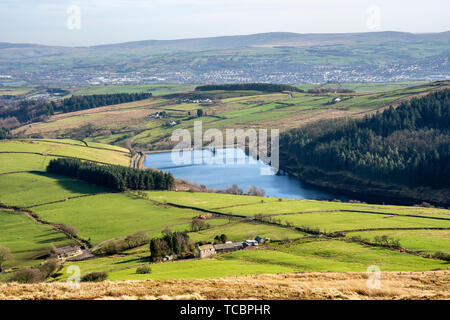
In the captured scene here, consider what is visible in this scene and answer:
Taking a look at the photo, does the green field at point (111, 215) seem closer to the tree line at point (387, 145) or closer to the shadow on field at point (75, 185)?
the shadow on field at point (75, 185)

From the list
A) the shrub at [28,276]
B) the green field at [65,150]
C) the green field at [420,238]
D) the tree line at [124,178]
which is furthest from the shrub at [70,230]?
the green field at [65,150]

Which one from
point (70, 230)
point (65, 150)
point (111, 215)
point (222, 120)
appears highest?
point (222, 120)

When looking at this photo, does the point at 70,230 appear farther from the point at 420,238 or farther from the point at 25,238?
the point at 420,238

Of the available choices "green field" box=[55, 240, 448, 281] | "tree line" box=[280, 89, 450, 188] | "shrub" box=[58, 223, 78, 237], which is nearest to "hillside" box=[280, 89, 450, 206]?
"tree line" box=[280, 89, 450, 188]

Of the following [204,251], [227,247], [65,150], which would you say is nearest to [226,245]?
[227,247]

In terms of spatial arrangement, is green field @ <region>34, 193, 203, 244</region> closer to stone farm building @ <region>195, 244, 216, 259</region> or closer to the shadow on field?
the shadow on field

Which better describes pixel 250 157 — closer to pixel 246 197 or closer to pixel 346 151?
pixel 346 151

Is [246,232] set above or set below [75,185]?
above
